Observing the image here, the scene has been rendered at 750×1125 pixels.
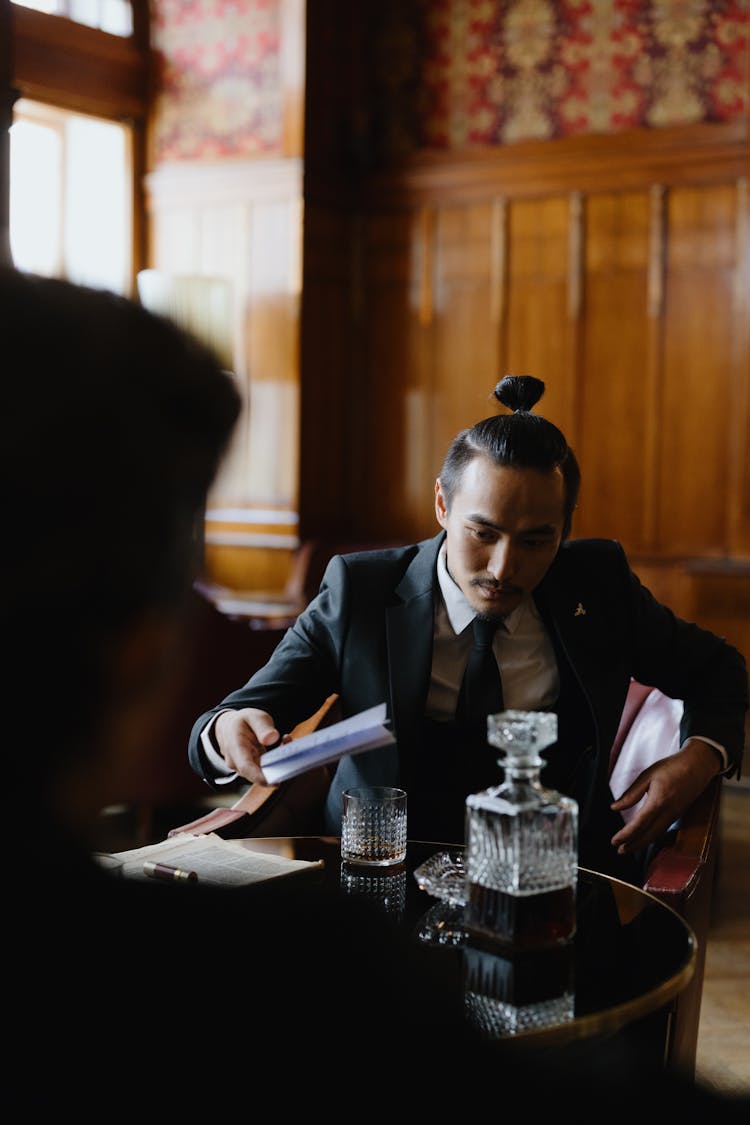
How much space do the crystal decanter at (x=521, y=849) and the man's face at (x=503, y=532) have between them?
68 cm

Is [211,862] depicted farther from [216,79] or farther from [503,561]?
[216,79]

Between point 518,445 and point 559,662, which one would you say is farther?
point 559,662

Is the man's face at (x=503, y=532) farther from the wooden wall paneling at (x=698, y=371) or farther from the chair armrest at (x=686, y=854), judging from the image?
the wooden wall paneling at (x=698, y=371)

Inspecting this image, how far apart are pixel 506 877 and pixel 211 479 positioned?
977 mm

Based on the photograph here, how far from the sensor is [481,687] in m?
2.31

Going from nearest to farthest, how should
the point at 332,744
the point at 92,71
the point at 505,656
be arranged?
1. the point at 332,744
2. the point at 505,656
3. the point at 92,71

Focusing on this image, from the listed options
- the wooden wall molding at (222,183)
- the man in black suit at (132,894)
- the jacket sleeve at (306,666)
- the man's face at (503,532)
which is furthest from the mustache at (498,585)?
the wooden wall molding at (222,183)

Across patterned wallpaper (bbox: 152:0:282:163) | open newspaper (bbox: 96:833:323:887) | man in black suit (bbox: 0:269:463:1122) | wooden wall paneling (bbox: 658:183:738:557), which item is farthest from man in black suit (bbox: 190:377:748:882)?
patterned wallpaper (bbox: 152:0:282:163)

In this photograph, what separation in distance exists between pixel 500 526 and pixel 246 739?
0.62 m

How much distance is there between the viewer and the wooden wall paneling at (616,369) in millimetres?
6668

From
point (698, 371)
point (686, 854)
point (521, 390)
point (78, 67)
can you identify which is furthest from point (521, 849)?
point (78, 67)

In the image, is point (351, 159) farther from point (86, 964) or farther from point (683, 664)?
point (86, 964)

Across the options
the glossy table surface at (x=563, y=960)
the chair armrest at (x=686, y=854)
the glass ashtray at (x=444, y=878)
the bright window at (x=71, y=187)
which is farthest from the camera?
the bright window at (x=71, y=187)

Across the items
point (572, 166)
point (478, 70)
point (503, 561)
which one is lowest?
point (503, 561)
